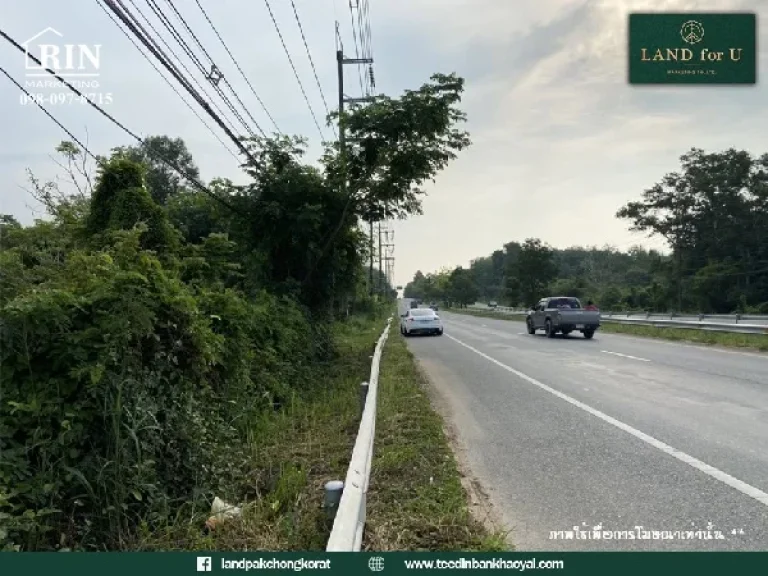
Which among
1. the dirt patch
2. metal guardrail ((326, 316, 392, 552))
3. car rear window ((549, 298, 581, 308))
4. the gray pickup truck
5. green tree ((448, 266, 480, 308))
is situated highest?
green tree ((448, 266, 480, 308))

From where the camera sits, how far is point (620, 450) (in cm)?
642

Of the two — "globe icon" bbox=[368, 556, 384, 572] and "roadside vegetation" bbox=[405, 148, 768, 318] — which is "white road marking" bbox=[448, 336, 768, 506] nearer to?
"globe icon" bbox=[368, 556, 384, 572]

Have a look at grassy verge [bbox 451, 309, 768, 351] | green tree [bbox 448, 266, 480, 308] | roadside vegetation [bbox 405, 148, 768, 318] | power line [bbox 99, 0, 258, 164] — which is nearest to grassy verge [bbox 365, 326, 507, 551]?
power line [bbox 99, 0, 258, 164]

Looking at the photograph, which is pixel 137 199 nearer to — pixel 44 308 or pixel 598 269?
pixel 44 308

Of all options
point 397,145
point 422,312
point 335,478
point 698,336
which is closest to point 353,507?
point 335,478

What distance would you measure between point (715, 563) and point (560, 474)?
2051 millimetres

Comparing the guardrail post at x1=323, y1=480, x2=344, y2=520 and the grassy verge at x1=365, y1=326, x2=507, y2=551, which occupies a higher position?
the guardrail post at x1=323, y1=480, x2=344, y2=520

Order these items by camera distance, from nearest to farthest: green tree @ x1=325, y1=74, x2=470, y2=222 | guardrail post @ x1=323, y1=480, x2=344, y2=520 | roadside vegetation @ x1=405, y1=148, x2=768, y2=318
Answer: guardrail post @ x1=323, y1=480, x2=344, y2=520, green tree @ x1=325, y1=74, x2=470, y2=222, roadside vegetation @ x1=405, y1=148, x2=768, y2=318

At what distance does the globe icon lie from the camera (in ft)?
11.4

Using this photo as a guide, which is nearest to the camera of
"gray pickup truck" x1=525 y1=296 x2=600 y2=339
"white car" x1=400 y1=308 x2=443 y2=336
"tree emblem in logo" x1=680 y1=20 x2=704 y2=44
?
"tree emblem in logo" x1=680 y1=20 x2=704 y2=44

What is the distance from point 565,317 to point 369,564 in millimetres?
22791

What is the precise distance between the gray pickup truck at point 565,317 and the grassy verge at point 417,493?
17626 millimetres

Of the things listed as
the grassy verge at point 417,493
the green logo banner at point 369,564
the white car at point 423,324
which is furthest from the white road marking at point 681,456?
the white car at point 423,324

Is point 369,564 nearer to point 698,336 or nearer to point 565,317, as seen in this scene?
point 698,336
